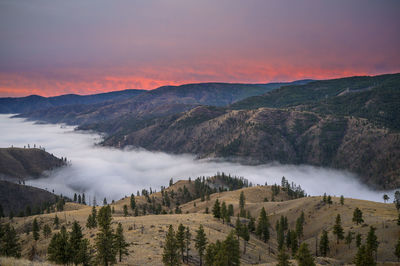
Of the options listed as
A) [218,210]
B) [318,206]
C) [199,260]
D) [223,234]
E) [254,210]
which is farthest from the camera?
[254,210]

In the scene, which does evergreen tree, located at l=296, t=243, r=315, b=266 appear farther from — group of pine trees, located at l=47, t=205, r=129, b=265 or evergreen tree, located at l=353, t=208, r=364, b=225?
evergreen tree, located at l=353, t=208, r=364, b=225

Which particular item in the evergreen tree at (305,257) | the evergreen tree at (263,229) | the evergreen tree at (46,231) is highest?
the evergreen tree at (305,257)

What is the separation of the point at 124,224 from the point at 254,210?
384ft

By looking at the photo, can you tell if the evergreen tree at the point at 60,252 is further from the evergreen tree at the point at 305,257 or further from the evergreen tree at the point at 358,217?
the evergreen tree at the point at 358,217

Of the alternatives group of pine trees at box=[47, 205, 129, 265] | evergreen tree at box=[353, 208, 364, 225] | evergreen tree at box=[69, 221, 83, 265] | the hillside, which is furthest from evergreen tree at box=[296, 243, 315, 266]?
evergreen tree at box=[353, 208, 364, 225]

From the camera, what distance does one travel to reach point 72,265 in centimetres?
5538

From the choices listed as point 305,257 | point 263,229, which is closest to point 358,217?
point 263,229

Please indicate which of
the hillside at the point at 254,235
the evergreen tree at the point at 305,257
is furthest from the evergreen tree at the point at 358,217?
the evergreen tree at the point at 305,257

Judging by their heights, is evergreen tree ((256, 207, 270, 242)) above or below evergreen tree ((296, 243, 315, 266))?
below

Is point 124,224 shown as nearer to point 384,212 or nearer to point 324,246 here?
point 324,246

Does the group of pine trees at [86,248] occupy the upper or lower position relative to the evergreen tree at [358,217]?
upper

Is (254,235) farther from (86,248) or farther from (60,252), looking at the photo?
(60,252)

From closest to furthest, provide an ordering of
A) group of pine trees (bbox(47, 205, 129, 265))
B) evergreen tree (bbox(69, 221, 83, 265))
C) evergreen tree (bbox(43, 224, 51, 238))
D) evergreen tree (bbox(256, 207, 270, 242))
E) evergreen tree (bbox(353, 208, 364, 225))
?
group of pine trees (bbox(47, 205, 129, 265))
evergreen tree (bbox(69, 221, 83, 265))
evergreen tree (bbox(43, 224, 51, 238))
evergreen tree (bbox(256, 207, 270, 242))
evergreen tree (bbox(353, 208, 364, 225))

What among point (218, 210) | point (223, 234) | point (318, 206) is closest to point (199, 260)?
point (223, 234)
